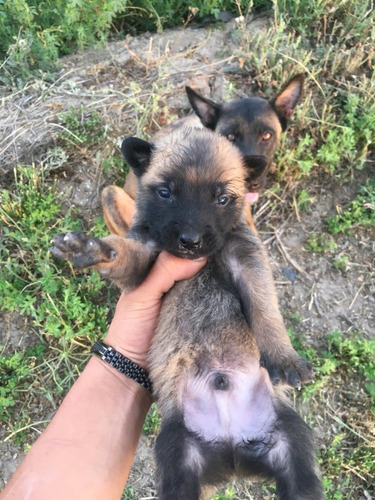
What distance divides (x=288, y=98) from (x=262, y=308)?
2886 millimetres

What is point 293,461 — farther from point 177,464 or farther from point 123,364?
point 123,364

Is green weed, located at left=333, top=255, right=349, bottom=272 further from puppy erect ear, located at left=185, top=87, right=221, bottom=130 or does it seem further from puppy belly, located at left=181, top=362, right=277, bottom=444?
puppy belly, located at left=181, top=362, right=277, bottom=444

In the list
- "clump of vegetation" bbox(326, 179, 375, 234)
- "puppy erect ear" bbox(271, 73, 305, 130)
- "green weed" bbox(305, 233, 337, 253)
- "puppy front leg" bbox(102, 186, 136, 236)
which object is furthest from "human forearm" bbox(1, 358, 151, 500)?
"puppy erect ear" bbox(271, 73, 305, 130)

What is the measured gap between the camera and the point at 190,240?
2.34 metres

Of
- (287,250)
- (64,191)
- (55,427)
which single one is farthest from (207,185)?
(64,191)

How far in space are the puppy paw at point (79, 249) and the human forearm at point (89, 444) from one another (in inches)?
41.8

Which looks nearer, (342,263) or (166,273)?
(166,273)

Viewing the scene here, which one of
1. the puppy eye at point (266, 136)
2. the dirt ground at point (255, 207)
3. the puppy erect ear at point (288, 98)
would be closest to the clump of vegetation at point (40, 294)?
the dirt ground at point (255, 207)

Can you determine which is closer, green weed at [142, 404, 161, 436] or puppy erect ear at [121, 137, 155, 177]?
puppy erect ear at [121, 137, 155, 177]

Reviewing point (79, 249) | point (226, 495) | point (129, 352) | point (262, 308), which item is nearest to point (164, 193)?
point (79, 249)

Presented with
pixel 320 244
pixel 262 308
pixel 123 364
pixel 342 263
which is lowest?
pixel 342 263

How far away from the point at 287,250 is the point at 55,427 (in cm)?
285

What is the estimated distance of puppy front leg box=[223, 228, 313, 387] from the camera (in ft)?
7.73

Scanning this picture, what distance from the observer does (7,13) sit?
5078mm
